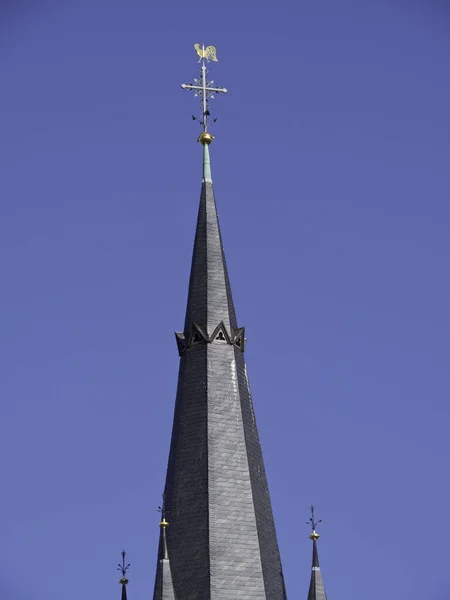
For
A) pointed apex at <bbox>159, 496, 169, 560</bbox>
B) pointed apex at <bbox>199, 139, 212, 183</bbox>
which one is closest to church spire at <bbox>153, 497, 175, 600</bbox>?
pointed apex at <bbox>159, 496, 169, 560</bbox>

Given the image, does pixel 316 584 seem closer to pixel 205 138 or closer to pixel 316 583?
pixel 316 583

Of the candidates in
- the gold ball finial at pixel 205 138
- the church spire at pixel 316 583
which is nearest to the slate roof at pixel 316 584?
the church spire at pixel 316 583

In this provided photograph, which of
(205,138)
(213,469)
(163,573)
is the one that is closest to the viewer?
(163,573)

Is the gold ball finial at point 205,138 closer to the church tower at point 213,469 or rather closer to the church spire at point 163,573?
the church tower at point 213,469

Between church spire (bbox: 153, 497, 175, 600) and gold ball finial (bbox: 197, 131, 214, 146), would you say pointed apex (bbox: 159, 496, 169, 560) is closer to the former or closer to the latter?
church spire (bbox: 153, 497, 175, 600)

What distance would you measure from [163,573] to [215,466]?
17.2 ft

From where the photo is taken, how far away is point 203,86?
9919 centimetres

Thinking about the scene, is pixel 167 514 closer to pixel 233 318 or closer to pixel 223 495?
pixel 223 495

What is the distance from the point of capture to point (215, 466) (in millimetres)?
90125

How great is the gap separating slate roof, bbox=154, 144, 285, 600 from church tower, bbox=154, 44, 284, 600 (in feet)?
0.11

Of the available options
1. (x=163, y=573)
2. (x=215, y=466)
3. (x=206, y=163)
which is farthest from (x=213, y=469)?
(x=206, y=163)

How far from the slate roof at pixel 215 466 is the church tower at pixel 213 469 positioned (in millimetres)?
34

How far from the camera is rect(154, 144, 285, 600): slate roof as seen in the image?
87.4 metres

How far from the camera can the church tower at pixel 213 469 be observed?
87.2 meters
